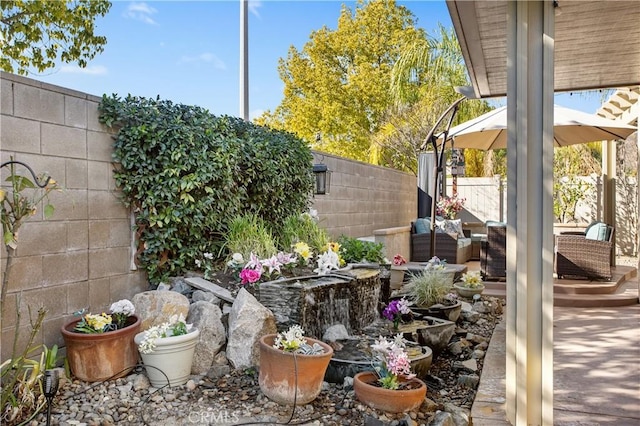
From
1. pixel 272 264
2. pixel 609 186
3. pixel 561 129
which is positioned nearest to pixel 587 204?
pixel 609 186

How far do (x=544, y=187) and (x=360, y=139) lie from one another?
15340 millimetres

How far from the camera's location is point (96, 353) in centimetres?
279

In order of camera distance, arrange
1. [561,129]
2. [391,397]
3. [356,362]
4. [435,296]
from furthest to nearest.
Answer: [561,129]
[435,296]
[356,362]
[391,397]

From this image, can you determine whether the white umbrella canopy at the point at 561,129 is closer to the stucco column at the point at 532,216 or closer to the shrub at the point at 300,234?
the shrub at the point at 300,234

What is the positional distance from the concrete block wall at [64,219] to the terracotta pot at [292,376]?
4.54ft

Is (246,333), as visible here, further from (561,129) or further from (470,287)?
(561,129)

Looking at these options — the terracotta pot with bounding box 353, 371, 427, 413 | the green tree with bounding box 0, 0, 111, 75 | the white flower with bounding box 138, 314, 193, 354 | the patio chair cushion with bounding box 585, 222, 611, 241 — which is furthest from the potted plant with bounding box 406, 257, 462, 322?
the green tree with bounding box 0, 0, 111, 75

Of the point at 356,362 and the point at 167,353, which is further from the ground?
the point at 167,353

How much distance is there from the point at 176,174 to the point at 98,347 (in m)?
1.35

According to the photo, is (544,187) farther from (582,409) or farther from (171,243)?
(171,243)

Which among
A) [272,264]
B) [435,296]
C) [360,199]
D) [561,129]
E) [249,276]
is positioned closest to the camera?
[249,276]

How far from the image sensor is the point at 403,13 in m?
17.4

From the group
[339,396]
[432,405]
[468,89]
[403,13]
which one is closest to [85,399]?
[339,396]

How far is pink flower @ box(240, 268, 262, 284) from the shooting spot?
3496 mm
